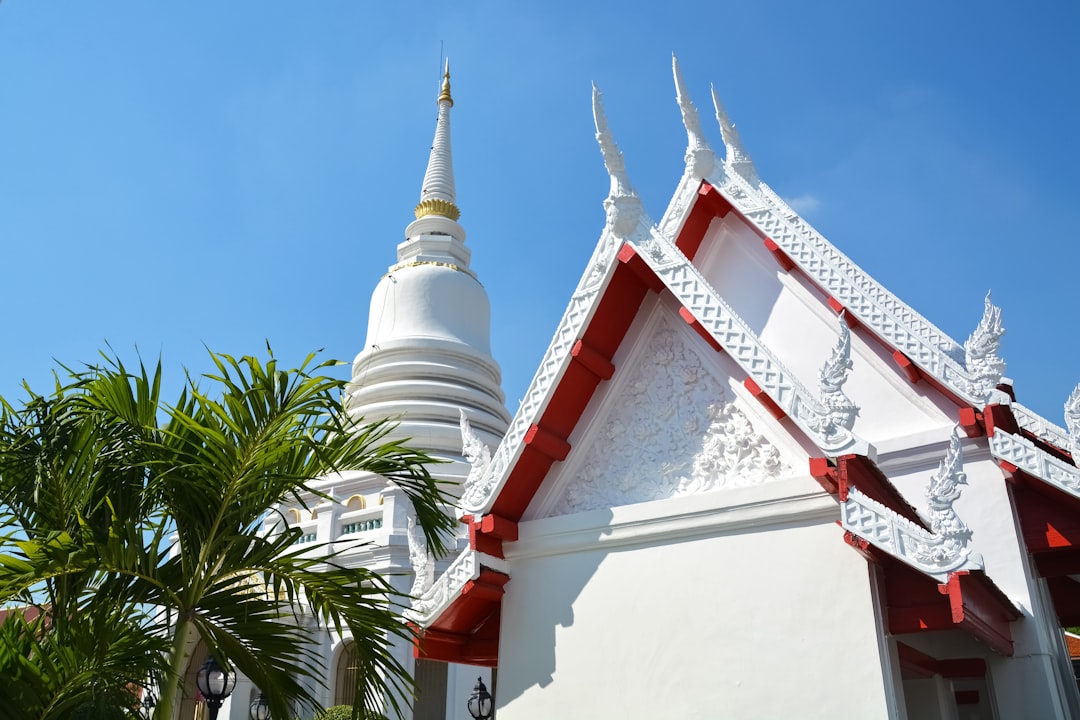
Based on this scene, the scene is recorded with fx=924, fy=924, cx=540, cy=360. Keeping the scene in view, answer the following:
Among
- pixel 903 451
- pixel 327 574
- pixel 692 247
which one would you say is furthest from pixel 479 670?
pixel 327 574

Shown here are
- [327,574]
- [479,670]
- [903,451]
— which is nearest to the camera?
[327,574]

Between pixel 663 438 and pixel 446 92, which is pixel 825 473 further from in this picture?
pixel 446 92

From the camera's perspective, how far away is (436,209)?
25.7 metres

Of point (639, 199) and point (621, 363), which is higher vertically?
point (639, 199)

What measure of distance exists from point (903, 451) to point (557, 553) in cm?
310

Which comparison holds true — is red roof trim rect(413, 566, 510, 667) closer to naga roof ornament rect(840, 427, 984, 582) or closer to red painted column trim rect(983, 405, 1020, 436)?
naga roof ornament rect(840, 427, 984, 582)

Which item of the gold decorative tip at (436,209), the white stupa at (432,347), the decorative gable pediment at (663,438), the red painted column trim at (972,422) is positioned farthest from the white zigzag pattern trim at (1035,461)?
the gold decorative tip at (436,209)

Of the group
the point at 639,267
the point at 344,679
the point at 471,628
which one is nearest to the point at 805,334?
the point at 639,267

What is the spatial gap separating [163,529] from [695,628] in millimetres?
3546

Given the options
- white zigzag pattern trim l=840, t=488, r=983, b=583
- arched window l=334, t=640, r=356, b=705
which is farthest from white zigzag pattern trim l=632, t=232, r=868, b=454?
arched window l=334, t=640, r=356, b=705

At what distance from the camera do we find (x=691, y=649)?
636 cm

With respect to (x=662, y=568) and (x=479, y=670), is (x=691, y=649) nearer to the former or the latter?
(x=662, y=568)

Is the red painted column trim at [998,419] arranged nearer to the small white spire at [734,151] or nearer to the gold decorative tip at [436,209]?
the small white spire at [734,151]

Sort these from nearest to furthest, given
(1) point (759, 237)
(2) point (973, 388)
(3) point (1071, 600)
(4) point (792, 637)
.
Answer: (4) point (792, 637) < (2) point (973, 388) < (3) point (1071, 600) < (1) point (759, 237)
